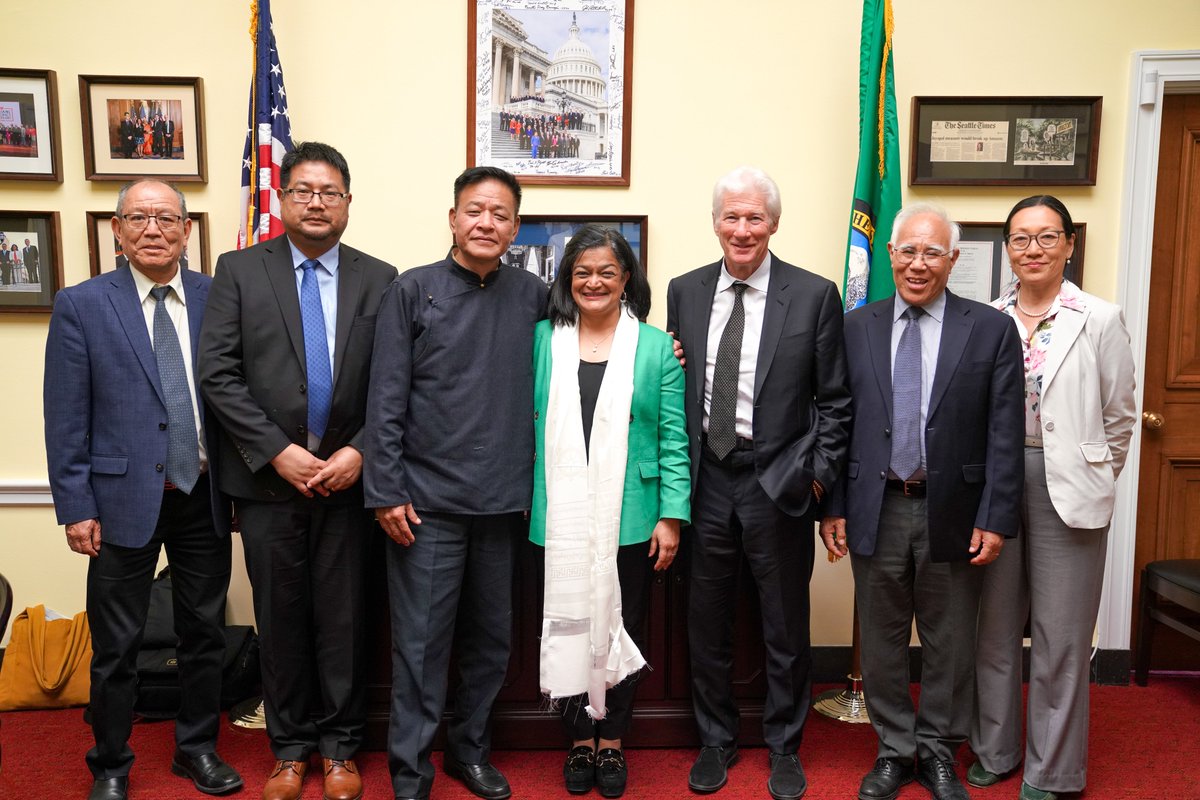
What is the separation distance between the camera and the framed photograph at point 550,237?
312cm

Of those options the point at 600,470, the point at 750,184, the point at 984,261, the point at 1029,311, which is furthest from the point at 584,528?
the point at 984,261

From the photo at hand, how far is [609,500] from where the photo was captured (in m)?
2.31

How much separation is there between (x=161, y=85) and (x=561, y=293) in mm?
1829

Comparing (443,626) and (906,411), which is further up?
(906,411)

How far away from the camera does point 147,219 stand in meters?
2.22

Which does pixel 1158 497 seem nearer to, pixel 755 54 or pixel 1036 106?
pixel 1036 106

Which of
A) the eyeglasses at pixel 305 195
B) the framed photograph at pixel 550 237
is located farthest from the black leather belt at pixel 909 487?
the eyeglasses at pixel 305 195

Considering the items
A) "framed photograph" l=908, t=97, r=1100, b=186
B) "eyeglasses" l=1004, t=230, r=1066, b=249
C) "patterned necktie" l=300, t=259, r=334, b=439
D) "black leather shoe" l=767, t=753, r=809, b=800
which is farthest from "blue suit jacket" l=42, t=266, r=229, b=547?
"framed photograph" l=908, t=97, r=1100, b=186

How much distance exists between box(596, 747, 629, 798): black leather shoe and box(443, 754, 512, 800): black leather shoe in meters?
0.26

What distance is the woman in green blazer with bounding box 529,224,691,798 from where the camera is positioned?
2.30 metres

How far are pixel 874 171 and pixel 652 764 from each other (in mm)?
2110

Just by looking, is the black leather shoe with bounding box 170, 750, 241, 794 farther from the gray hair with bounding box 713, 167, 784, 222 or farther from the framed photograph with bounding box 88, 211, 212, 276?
the gray hair with bounding box 713, 167, 784, 222

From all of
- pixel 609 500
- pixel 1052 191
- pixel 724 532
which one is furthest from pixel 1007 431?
pixel 1052 191

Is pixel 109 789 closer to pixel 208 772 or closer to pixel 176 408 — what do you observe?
pixel 208 772
